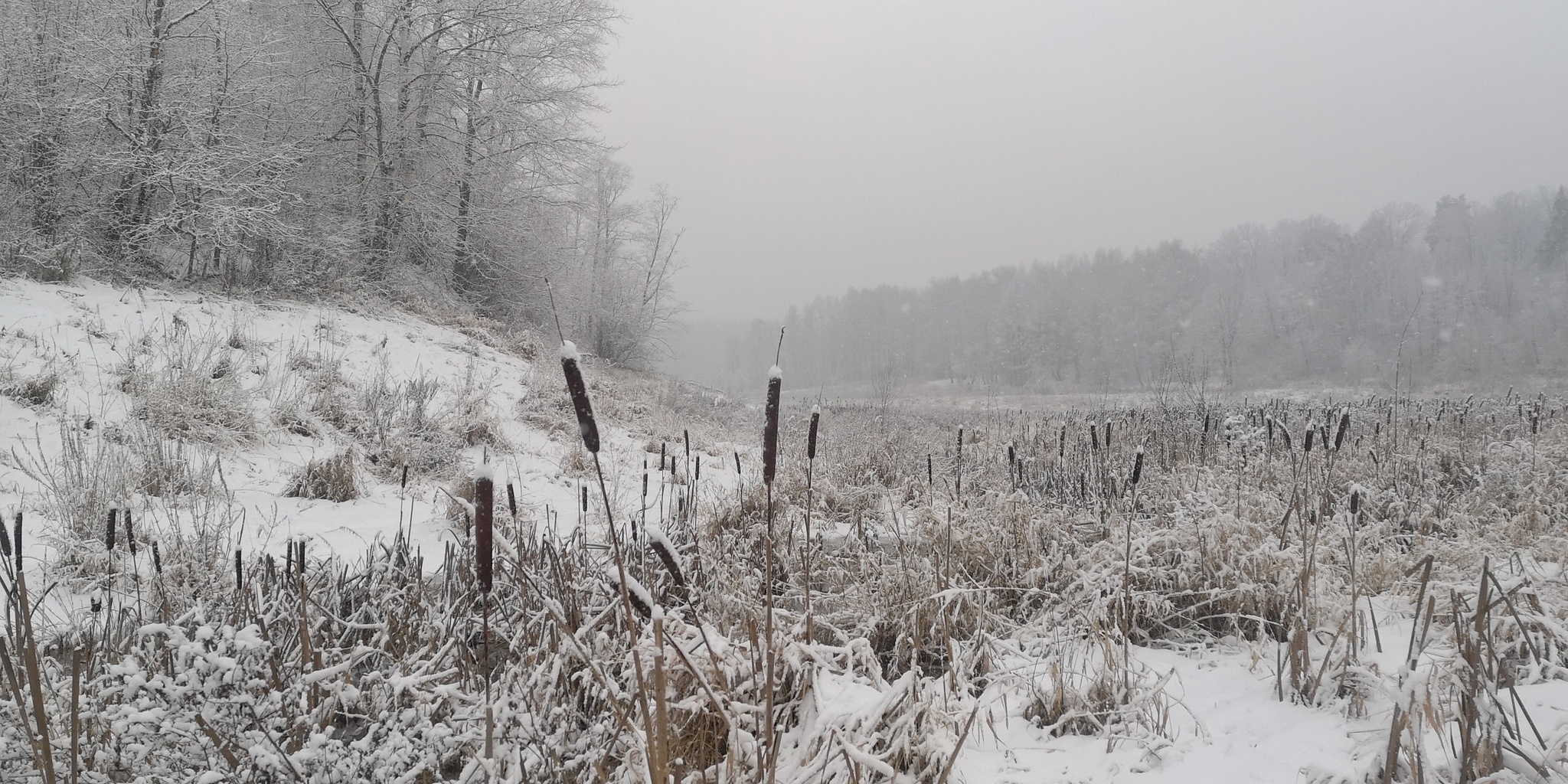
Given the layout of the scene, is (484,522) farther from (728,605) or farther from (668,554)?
(728,605)

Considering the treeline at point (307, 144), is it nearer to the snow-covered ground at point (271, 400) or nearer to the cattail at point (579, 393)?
the snow-covered ground at point (271, 400)

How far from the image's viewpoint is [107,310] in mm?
6848

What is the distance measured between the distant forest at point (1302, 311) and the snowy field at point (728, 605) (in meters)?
30.5

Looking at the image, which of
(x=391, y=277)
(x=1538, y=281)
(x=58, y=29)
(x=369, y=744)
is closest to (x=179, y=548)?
(x=369, y=744)

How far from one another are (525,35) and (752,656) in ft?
54.4

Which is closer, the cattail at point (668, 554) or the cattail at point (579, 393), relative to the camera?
the cattail at point (579, 393)

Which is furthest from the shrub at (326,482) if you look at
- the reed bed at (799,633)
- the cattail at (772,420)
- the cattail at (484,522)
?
the cattail at (772,420)

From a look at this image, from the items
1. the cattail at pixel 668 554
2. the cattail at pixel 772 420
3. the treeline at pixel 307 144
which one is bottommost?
the cattail at pixel 668 554

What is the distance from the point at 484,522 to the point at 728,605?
63.7 inches

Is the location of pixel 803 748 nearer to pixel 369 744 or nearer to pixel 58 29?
pixel 369 744

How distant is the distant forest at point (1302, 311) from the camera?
129ft

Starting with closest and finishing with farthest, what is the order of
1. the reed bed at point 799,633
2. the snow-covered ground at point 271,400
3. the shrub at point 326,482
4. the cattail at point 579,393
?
the cattail at point 579,393, the reed bed at point 799,633, the snow-covered ground at point 271,400, the shrub at point 326,482

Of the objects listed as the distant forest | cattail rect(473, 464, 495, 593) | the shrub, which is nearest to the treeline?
the shrub

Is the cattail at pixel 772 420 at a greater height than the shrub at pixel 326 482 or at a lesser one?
greater
